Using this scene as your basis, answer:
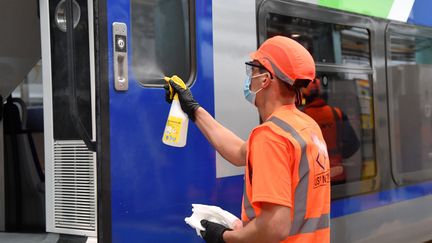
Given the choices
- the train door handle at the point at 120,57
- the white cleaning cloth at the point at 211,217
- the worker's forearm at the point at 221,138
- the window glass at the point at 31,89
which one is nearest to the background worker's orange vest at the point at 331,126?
the worker's forearm at the point at 221,138

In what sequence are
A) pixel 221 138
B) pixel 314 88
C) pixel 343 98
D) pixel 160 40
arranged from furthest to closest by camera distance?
pixel 343 98 < pixel 314 88 < pixel 160 40 < pixel 221 138

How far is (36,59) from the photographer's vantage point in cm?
358

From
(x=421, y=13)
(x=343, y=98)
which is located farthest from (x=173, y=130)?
(x=421, y=13)

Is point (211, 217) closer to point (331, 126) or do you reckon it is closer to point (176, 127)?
point (176, 127)

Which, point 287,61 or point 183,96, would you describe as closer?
point 287,61

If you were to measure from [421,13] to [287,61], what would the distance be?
3.03 meters

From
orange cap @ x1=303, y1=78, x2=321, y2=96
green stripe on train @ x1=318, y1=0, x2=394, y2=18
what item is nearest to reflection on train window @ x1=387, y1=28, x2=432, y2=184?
green stripe on train @ x1=318, y1=0, x2=394, y2=18

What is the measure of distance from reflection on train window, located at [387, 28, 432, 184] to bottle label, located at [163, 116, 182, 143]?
2.24 m

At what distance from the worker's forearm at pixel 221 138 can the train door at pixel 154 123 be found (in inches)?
7.6

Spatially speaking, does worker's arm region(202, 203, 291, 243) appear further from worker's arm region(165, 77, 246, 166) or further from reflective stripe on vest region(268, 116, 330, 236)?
worker's arm region(165, 77, 246, 166)

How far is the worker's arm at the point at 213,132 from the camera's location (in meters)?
2.51

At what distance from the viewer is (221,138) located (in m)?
2.55

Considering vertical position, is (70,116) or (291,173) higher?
(70,116)

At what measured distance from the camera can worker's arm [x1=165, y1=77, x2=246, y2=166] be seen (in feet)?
8.23
